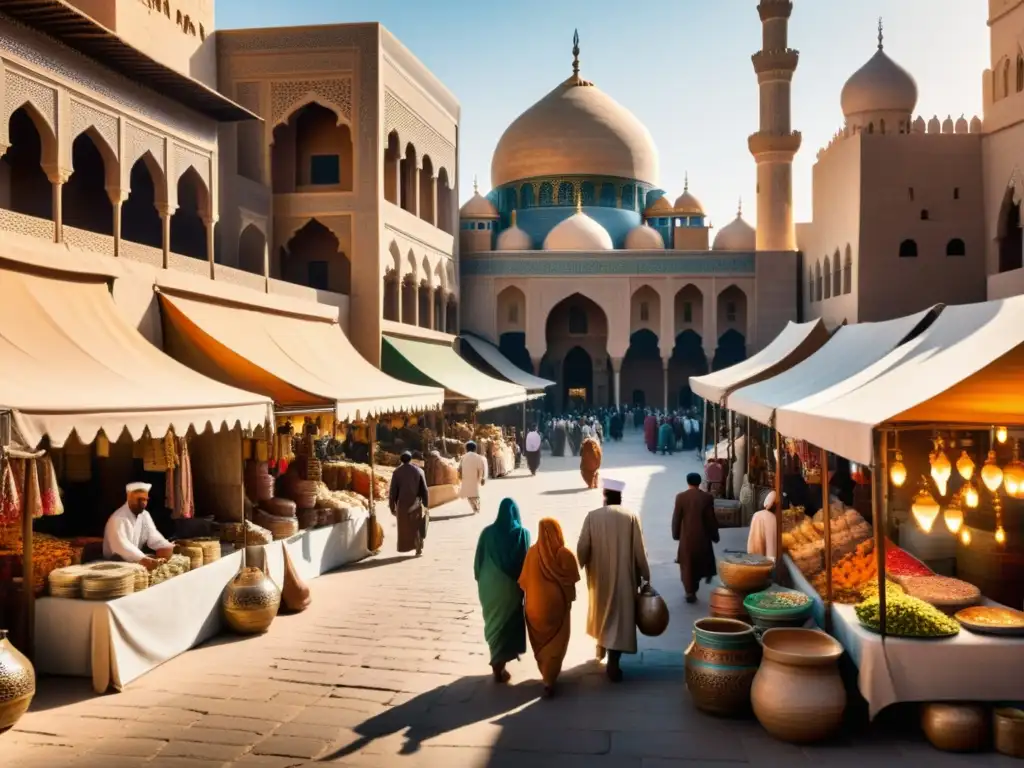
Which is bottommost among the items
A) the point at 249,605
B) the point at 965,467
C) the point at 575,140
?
the point at 249,605

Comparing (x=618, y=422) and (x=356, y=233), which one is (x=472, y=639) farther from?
(x=618, y=422)

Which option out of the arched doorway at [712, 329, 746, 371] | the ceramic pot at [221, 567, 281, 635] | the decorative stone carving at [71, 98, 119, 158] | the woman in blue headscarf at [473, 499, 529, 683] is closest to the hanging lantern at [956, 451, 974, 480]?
the woman in blue headscarf at [473, 499, 529, 683]

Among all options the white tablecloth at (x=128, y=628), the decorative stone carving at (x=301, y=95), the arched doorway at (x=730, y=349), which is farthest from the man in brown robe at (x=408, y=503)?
the arched doorway at (x=730, y=349)

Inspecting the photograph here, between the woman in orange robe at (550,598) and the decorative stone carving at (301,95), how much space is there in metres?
12.9

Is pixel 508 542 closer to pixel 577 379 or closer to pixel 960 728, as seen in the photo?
pixel 960 728

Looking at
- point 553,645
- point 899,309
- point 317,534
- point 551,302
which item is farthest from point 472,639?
point 551,302

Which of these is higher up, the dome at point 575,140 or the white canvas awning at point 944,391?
the dome at point 575,140

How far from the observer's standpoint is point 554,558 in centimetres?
581

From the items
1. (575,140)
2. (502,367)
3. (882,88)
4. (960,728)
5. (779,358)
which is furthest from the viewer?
(575,140)

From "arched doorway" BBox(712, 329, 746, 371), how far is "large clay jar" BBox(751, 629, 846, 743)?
2721 centimetres

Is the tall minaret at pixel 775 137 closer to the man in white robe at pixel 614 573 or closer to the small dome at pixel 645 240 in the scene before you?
the small dome at pixel 645 240

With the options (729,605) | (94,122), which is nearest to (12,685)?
(729,605)

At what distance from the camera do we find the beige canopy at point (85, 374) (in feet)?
19.2

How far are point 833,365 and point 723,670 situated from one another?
4807 millimetres
